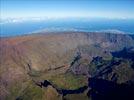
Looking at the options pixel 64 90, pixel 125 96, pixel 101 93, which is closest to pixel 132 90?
pixel 125 96

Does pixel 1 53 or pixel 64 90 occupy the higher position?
pixel 1 53

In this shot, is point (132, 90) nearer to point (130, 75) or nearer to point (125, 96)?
point (125, 96)

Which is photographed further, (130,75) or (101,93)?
(130,75)

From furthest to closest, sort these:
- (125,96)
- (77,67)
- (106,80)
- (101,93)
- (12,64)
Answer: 1. (77,67)
2. (12,64)
3. (106,80)
4. (101,93)
5. (125,96)

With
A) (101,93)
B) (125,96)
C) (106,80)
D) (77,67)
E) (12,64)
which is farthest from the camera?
(77,67)

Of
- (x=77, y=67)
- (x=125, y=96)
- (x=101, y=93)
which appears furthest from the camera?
(x=77, y=67)

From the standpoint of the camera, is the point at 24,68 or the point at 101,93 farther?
the point at 24,68

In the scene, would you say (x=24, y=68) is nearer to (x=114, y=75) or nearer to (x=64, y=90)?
(x=64, y=90)

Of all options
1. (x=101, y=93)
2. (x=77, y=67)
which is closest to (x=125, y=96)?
(x=101, y=93)
